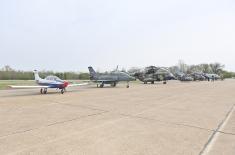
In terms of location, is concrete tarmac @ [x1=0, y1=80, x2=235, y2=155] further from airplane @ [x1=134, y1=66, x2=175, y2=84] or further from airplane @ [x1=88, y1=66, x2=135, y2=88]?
airplane @ [x1=134, y1=66, x2=175, y2=84]

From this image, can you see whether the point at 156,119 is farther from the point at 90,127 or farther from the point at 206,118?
the point at 90,127

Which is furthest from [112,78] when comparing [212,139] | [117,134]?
[212,139]

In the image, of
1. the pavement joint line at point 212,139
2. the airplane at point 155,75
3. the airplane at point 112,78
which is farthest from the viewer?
the airplane at point 155,75

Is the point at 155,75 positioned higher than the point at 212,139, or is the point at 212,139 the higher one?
the point at 155,75

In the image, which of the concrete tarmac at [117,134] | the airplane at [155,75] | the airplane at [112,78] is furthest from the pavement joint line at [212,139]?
the airplane at [155,75]

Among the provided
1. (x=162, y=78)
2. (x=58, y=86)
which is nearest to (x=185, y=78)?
(x=162, y=78)

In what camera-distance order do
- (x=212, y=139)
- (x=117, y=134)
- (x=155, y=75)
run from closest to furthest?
(x=212, y=139) < (x=117, y=134) < (x=155, y=75)

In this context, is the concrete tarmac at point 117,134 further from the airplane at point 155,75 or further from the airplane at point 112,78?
the airplane at point 155,75

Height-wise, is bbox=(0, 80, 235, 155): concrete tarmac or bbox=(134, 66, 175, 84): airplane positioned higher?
bbox=(134, 66, 175, 84): airplane

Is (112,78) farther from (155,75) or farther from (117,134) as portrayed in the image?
(117,134)

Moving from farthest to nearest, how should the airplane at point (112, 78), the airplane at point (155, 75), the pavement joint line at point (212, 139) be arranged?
the airplane at point (155, 75)
the airplane at point (112, 78)
the pavement joint line at point (212, 139)

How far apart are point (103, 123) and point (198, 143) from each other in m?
3.13

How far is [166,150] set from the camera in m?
4.76

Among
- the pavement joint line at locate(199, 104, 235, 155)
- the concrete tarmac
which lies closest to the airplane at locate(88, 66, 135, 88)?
the concrete tarmac
